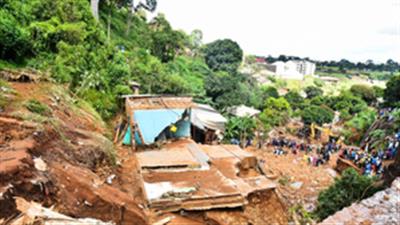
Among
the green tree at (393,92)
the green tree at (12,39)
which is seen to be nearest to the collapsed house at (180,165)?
the green tree at (12,39)

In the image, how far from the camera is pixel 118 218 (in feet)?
16.8

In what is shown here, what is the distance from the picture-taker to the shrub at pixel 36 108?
6.62m

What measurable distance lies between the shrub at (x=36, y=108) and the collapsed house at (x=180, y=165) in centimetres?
280

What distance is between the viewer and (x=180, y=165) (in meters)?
8.16

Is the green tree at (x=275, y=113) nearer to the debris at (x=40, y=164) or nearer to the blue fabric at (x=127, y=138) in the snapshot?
the blue fabric at (x=127, y=138)

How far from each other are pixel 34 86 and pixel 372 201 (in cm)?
945

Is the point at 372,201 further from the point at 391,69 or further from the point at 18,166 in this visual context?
the point at 391,69

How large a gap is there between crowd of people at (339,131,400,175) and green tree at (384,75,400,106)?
13.4 metres

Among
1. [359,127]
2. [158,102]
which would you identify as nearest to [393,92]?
[359,127]

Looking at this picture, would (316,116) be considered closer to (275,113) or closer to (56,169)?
(275,113)

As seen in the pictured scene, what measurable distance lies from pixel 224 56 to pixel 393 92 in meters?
18.9

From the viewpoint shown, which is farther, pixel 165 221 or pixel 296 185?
pixel 296 185

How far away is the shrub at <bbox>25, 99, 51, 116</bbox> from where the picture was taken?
21.7 ft

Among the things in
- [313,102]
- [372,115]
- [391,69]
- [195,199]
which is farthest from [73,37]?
[391,69]
